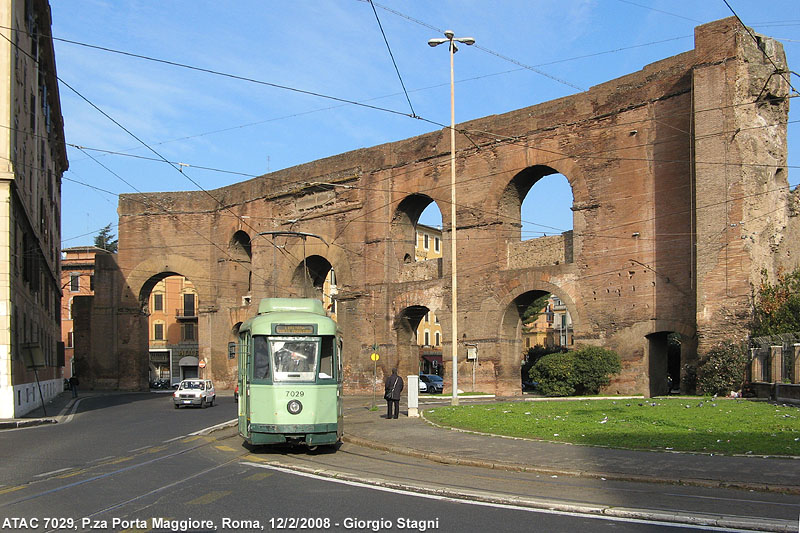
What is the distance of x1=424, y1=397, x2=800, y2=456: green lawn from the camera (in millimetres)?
12941

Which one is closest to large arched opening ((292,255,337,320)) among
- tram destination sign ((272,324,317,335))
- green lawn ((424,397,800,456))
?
green lawn ((424,397,800,456))

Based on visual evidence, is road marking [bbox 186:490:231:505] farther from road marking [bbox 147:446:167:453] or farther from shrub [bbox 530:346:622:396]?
shrub [bbox 530:346:622:396]

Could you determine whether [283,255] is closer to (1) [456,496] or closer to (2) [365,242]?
(2) [365,242]

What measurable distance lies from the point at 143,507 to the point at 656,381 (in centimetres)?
2500

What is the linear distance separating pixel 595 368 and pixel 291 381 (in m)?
18.3

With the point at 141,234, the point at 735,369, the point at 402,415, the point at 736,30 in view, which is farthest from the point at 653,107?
the point at 141,234

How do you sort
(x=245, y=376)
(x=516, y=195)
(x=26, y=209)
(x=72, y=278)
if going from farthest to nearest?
(x=72, y=278) → (x=516, y=195) → (x=26, y=209) → (x=245, y=376)

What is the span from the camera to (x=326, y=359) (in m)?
14.3

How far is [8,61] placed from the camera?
25.1 m

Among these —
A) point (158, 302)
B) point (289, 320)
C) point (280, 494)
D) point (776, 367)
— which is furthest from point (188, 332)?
point (280, 494)

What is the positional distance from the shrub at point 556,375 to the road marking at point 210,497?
71.9 feet

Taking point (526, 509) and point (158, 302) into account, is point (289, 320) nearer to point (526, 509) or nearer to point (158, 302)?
point (526, 509)

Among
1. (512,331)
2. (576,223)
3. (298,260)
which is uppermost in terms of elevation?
(576,223)

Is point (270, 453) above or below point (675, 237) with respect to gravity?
below
